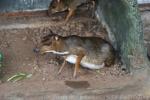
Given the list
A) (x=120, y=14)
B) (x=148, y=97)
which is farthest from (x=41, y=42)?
(x=148, y=97)

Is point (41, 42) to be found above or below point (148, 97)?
above

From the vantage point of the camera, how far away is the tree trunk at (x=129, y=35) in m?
4.89

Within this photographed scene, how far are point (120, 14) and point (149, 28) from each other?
34.5 inches

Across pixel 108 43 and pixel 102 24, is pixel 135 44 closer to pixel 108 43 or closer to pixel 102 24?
pixel 108 43

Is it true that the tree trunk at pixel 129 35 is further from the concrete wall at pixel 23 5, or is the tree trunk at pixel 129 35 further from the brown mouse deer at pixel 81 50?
the concrete wall at pixel 23 5

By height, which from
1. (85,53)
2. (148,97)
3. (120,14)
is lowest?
(148,97)

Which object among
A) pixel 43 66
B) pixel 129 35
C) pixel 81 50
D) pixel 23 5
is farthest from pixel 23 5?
pixel 129 35

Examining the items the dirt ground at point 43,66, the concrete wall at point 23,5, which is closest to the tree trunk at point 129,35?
the dirt ground at point 43,66

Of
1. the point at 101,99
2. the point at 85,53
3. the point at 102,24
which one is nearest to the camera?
the point at 101,99

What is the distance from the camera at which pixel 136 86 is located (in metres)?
4.88

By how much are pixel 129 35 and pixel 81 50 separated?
1.52ft

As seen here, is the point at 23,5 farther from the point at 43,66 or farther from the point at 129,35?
the point at 129,35

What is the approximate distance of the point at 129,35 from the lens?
5.01 m

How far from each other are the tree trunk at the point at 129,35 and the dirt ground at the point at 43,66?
14 centimetres
